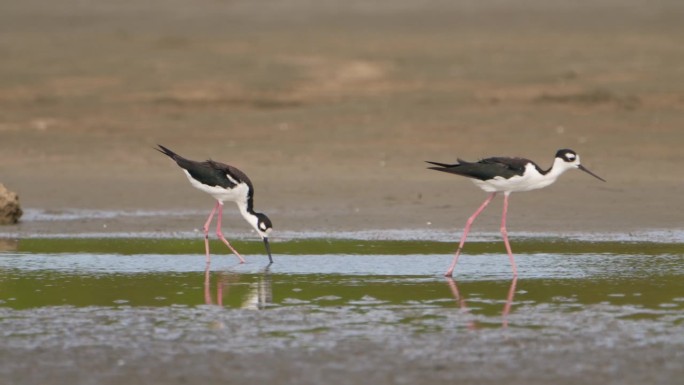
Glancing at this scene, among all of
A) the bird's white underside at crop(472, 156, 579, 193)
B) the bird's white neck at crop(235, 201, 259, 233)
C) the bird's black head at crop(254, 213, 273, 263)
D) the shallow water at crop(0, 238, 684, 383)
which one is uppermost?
the bird's white underside at crop(472, 156, 579, 193)

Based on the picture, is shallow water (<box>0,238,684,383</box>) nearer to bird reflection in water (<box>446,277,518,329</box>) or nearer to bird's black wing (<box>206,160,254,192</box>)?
bird reflection in water (<box>446,277,518,329</box>)

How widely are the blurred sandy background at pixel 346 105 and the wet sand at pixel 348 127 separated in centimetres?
6

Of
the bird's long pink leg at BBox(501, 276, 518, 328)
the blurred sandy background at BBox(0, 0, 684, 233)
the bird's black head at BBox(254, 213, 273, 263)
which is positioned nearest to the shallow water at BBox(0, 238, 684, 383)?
the bird's long pink leg at BBox(501, 276, 518, 328)

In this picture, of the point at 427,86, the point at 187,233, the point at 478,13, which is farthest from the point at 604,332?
the point at 478,13

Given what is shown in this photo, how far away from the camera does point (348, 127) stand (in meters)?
18.9

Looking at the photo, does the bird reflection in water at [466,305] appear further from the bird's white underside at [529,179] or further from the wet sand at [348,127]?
the bird's white underside at [529,179]

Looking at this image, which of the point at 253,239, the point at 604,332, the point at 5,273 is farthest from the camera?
the point at 253,239

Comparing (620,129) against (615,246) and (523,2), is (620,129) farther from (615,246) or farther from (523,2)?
(523,2)

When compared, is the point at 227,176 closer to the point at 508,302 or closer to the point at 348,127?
the point at 508,302

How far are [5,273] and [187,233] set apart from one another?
9.52 ft

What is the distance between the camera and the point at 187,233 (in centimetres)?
1295

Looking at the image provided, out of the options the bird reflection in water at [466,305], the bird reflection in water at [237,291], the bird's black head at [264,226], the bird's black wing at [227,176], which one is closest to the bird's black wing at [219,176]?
the bird's black wing at [227,176]

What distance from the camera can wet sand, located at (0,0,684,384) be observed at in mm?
7297

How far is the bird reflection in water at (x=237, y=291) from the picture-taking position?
29.6ft
